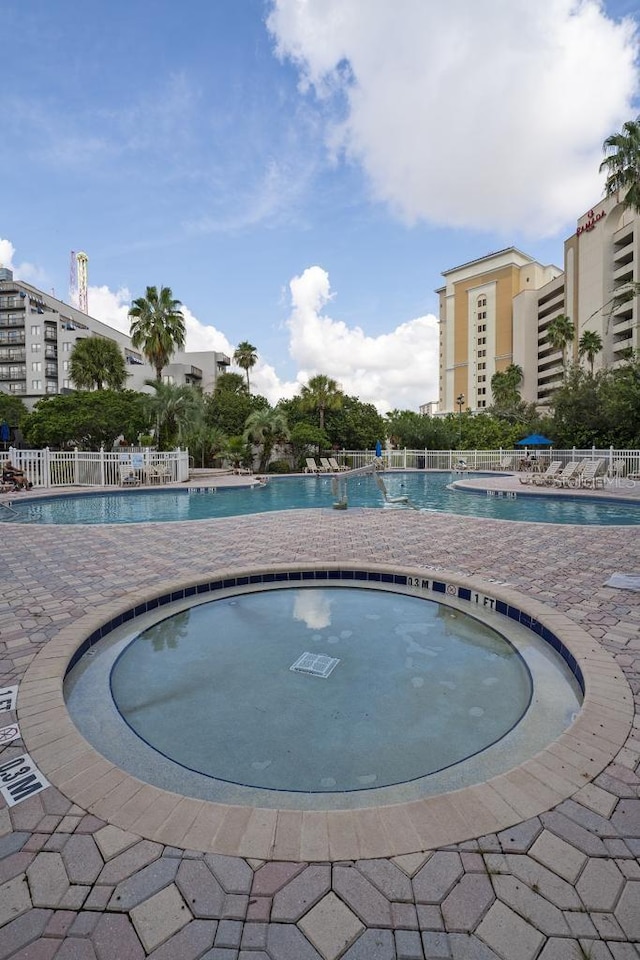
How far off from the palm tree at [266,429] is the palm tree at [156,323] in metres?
6.01

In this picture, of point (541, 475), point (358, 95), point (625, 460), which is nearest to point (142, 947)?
point (358, 95)

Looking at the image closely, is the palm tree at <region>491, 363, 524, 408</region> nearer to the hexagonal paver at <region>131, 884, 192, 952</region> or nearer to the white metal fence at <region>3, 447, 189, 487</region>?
the white metal fence at <region>3, 447, 189, 487</region>

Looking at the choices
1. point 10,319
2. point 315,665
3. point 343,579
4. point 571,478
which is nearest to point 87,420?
point 343,579

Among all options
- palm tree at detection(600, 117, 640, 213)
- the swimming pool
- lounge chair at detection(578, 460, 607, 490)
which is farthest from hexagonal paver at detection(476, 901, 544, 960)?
palm tree at detection(600, 117, 640, 213)

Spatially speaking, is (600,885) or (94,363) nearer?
(600,885)

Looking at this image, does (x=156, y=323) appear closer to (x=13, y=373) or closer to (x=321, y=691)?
(x=321, y=691)

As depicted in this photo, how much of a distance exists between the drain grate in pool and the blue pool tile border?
1.76 m

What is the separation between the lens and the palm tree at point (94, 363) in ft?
107

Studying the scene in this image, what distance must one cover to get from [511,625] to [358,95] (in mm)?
14538

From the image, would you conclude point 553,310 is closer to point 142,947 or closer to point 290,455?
point 290,455

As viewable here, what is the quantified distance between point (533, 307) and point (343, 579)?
246 feet

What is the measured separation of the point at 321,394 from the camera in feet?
107

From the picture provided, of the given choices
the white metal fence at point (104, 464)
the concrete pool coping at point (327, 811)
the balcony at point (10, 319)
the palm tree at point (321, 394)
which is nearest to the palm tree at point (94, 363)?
the palm tree at point (321, 394)

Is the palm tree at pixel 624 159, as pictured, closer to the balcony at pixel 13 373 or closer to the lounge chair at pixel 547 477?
the lounge chair at pixel 547 477
